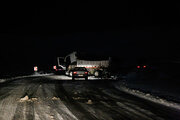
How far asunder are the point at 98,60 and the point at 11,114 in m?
23.7

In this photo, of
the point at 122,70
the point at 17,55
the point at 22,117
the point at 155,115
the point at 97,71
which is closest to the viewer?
the point at 22,117

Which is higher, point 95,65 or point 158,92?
point 95,65

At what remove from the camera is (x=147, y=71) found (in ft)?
87.8

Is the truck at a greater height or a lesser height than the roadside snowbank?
greater

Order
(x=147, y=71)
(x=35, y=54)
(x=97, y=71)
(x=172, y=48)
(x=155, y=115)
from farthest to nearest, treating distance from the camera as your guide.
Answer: (x=35, y=54)
(x=172, y=48)
(x=97, y=71)
(x=147, y=71)
(x=155, y=115)

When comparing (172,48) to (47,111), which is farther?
Answer: (172,48)

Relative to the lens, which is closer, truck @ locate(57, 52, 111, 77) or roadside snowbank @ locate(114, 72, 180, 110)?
roadside snowbank @ locate(114, 72, 180, 110)

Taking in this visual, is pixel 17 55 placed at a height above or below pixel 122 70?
above

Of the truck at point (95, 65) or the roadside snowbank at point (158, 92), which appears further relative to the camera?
the truck at point (95, 65)

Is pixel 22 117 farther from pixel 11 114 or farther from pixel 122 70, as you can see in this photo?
pixel 122 70

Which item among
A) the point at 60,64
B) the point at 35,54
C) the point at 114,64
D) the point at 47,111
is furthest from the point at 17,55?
the point at 47,111

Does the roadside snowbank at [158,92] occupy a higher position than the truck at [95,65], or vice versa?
the truck at [95,65]

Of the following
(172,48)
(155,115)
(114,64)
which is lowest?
(155,115)

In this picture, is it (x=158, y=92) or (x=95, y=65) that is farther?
(x=95, y=65)
